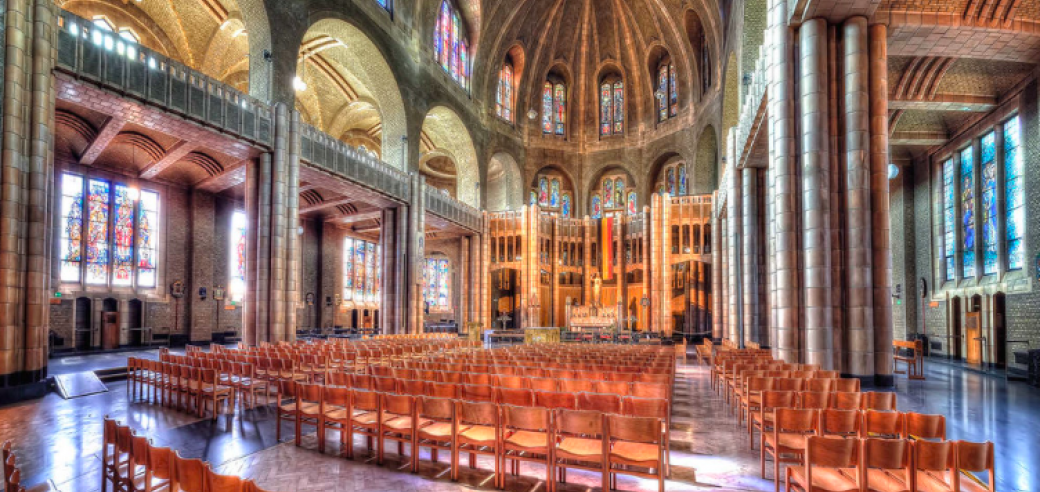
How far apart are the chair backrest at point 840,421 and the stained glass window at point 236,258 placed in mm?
25637

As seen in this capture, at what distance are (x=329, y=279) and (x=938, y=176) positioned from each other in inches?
1185

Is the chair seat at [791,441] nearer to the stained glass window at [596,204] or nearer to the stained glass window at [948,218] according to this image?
the stained glass window at [948,218]

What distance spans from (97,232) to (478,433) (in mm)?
21930

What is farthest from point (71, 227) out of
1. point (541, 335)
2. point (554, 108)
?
point (554, 108)

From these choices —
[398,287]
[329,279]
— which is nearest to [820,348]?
[398,287]

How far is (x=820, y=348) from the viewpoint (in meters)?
10.5

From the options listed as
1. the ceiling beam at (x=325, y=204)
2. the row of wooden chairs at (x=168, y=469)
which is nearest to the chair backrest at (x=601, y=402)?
the row of wooden chairs at (x=168, y=469)

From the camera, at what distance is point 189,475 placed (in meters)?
3.41

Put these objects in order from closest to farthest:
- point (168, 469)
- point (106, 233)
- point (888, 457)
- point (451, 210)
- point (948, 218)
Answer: point (168, 469), point (888, 457), point (948, 218), point (106, 233), point (451, 210)

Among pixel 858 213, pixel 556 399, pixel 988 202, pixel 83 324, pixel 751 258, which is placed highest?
pixel 988 202

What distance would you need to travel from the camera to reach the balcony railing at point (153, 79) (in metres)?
11.6

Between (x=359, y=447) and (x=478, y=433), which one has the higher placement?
(x=478, y=433)

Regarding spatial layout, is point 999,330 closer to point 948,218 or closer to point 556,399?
point 948,218

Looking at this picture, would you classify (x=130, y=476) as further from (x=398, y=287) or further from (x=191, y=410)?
(x=398, y=287)
